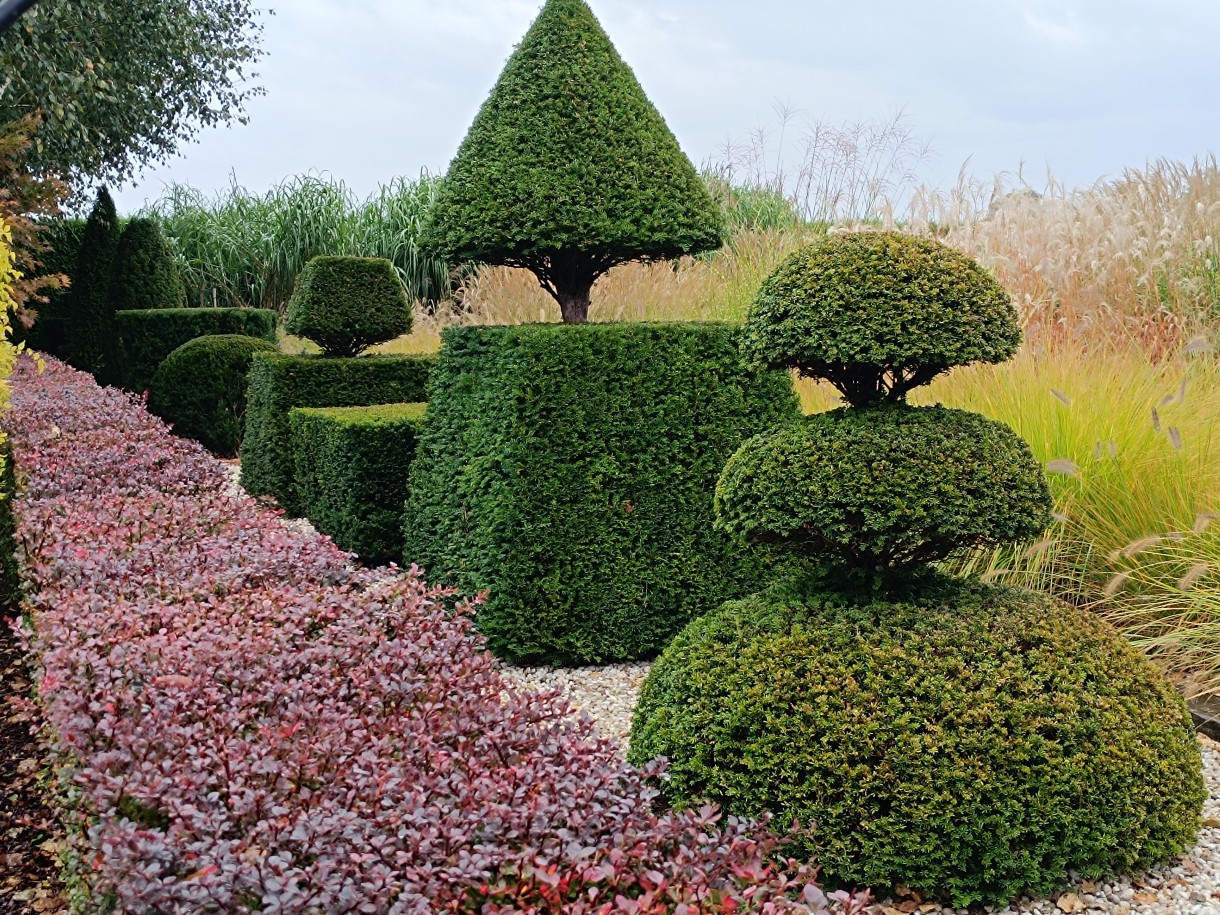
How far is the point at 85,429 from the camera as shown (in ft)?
26.1

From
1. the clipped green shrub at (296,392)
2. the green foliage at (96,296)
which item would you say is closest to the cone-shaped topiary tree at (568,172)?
the clipped green shrub at (296,392)

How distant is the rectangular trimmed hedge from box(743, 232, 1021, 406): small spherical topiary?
64.2 inches

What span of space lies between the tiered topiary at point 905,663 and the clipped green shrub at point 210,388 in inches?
402

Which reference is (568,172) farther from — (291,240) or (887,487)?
(291,240)

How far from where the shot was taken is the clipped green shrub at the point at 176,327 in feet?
49.5

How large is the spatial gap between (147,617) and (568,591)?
7.84 ft

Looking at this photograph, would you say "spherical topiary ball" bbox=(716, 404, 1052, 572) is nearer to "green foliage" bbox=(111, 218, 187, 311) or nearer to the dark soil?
the dark soil

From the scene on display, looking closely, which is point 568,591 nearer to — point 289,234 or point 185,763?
point 185,763

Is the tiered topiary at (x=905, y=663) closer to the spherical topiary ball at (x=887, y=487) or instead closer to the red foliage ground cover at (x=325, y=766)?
the spherical topiary ball at (x=887, y=487)

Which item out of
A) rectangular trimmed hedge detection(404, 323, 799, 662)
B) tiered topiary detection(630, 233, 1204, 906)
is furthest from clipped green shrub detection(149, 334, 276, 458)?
tiered topiary detection(630, 233, 1204, 906)

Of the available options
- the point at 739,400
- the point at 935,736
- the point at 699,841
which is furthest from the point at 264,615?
the point at 739,400

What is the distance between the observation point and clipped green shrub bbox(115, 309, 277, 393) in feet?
49.5

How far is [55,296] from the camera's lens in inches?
744

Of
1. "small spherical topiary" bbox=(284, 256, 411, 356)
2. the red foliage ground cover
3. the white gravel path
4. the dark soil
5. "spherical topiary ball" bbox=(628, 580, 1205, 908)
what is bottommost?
the dark soil
